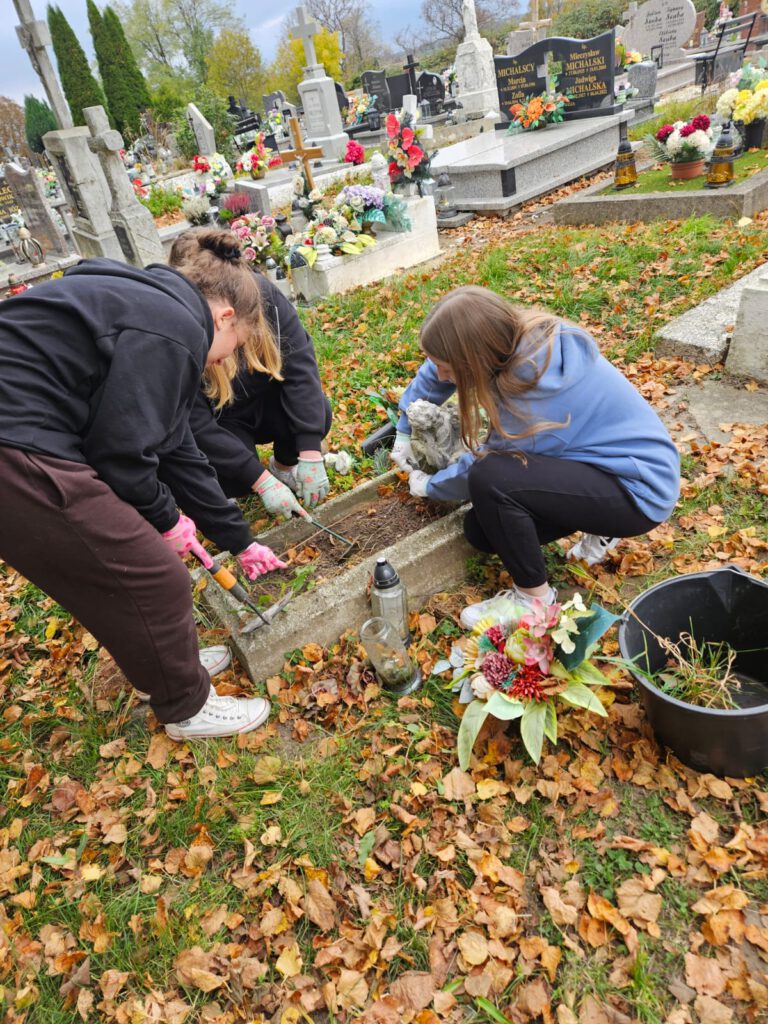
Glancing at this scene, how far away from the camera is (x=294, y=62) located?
38.2 meters

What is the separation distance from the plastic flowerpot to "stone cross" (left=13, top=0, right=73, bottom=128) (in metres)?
8.05

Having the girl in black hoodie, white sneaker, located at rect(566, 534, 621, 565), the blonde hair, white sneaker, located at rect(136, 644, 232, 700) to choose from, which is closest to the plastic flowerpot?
white sneaker, located at rect(566, 534, 621, 565)

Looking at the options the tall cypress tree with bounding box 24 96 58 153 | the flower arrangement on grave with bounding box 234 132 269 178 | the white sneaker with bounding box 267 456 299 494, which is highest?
the tall cypress tree with bounding box 24 96 58 153

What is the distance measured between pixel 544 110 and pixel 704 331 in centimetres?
882

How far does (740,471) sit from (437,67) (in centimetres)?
3885

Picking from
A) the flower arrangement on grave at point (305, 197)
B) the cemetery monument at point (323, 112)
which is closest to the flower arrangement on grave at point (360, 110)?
the cemetery monument at point (323, 112)

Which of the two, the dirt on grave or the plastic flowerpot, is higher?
the plastic flowerpot

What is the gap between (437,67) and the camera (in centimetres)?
3419

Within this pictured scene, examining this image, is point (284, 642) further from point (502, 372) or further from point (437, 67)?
point (437, 67)

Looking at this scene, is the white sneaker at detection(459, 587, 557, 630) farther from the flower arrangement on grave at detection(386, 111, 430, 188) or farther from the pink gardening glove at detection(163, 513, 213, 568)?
the flower arrangement on grave at detection(386, 111, 430, 188)

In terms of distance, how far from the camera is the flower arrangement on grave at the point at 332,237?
6.61 m

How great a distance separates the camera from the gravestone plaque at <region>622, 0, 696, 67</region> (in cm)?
1773

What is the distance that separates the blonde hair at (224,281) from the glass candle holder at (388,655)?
1.06 metres

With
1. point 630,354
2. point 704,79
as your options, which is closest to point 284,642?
point 630,354
